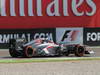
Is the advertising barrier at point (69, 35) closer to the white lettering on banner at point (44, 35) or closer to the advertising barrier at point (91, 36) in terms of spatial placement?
the advertising barrier at point (91, 36)

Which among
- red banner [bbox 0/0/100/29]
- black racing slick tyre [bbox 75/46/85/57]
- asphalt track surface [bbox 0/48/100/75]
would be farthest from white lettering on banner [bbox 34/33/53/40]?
asphalt track surface [bbox 0/48/100/75]

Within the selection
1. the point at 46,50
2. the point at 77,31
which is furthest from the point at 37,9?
the point at 46,50

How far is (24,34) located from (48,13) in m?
2.99

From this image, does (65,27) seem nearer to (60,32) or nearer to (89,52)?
(60,32)

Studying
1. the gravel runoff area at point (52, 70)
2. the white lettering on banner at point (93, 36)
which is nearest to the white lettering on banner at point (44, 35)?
the white lettering on banner at point (93, 36)

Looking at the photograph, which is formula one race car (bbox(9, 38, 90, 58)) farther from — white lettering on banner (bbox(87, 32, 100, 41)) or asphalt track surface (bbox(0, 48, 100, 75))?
white lettering on banner (bbox(87, 32, 100, 41))

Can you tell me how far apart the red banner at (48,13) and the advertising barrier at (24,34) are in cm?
125

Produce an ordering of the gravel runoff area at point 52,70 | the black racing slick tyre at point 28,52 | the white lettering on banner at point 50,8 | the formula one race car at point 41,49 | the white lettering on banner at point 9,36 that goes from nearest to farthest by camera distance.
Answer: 1. the gravel runoff area at point 52,70
2. the black racing slick tyre at point 28,52
3. the formula one race car at point 41,49
4. the white lettering on banner at point 9,36
5. the white lettering on banner at point 50,8

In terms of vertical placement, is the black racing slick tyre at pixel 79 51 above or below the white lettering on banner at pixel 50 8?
below

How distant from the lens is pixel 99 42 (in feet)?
103

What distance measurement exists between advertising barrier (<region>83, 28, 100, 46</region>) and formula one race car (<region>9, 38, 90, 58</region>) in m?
9.36

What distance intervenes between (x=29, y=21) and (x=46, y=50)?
10880mm

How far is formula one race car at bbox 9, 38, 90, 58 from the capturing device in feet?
68.4

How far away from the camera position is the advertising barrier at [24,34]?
3022 centimetres
